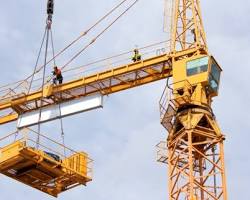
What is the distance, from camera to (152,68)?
5184 cm

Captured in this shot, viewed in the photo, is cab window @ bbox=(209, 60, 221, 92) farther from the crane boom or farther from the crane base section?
the crane base section

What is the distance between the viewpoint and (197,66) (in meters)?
50.2

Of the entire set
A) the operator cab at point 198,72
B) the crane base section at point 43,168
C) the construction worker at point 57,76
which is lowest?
the crane base section at point 43,168

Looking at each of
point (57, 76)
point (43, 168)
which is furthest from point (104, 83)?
point (43, 168)

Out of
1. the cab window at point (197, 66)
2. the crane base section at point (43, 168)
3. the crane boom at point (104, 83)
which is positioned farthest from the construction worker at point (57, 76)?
the cab window at point (197, 66)

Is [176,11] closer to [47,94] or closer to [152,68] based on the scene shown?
[152,68]

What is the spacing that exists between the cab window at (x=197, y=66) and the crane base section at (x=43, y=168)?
7.72 m

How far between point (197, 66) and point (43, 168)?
413 inches

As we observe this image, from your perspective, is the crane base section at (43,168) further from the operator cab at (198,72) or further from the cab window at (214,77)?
the cab window at (214,77)

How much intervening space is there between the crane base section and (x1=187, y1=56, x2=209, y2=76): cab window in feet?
25.3

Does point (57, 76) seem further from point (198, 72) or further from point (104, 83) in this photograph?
point (198, 72)

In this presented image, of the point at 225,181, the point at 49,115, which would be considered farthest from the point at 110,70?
the point at 225,181

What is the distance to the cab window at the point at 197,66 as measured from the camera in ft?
164

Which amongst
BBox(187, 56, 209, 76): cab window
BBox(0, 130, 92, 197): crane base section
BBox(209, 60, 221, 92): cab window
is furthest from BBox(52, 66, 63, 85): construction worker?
BBox(209, 60, 221, 92): cab window
